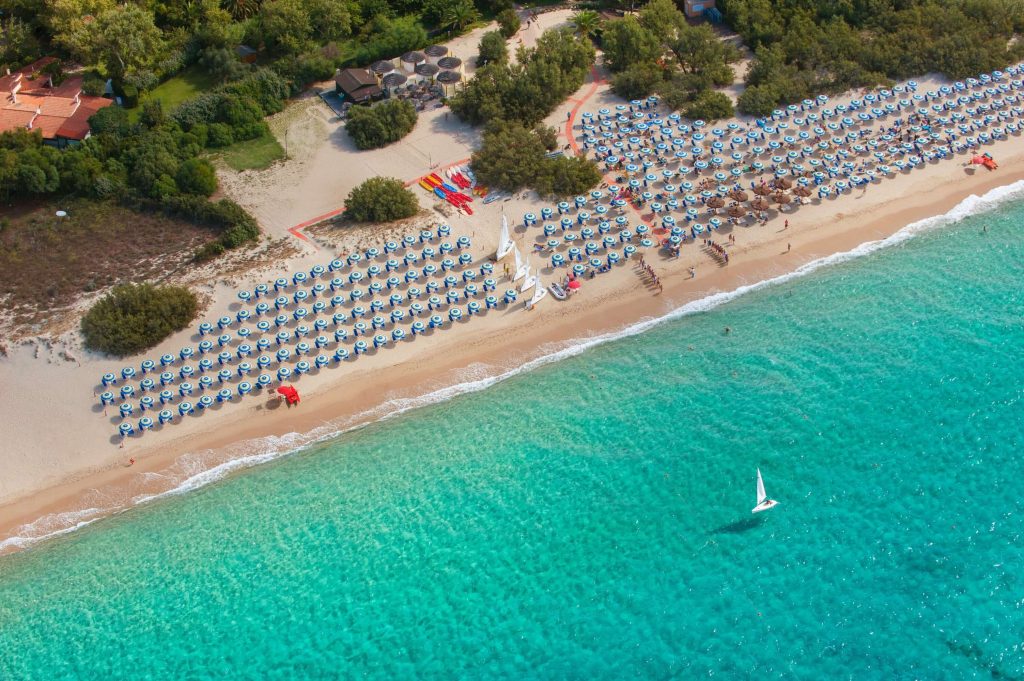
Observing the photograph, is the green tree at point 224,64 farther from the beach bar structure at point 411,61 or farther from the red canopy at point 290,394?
the red canopy at point 290,394

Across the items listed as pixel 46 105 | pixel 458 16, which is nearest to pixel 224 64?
pixel 46 105

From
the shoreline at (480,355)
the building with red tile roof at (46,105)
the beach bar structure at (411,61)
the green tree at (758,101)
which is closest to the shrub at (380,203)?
the shoreline at (480,355)

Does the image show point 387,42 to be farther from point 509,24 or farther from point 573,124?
point 573,124

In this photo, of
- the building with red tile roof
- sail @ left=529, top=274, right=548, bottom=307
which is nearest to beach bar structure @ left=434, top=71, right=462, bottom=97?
sail @ left=529, top=274, right=548, bottom=307

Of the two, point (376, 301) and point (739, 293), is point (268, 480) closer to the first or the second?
point (376, 301)

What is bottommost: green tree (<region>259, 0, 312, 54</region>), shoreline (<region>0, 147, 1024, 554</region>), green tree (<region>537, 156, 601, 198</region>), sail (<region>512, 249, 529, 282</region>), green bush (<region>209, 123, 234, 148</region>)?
shoreline (<region>0, 147, 1024, 554</region>)

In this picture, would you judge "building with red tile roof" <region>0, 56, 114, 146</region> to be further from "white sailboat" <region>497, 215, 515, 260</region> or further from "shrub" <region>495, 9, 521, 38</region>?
"white sailboat" <region>497, 215, 515, 260</region>
